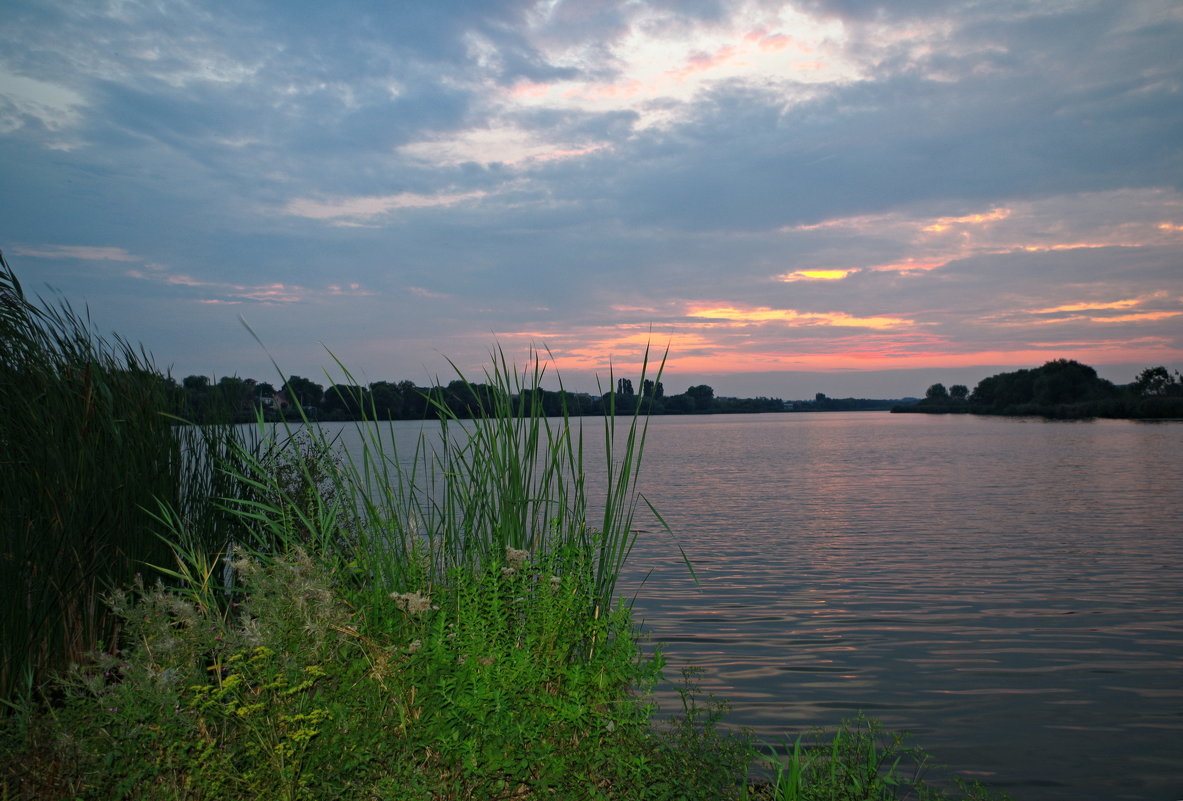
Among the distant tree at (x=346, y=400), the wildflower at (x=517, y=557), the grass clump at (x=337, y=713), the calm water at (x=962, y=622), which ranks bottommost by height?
the calm water at (x=962, y=622)

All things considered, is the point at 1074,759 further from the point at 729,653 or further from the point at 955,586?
the point at 955,586

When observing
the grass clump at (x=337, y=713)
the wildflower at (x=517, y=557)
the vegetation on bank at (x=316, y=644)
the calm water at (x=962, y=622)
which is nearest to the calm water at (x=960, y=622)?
the calm water at (x=962, y=622)

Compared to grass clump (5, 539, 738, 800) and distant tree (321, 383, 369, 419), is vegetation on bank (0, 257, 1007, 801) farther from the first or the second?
distant tree (321, 383, 369, 419)

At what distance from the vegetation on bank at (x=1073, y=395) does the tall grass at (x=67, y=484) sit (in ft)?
349

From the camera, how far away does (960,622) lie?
9688 millimetres

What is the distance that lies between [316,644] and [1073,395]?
131 metres

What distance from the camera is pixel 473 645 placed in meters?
3.85

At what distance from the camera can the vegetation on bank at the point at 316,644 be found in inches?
129

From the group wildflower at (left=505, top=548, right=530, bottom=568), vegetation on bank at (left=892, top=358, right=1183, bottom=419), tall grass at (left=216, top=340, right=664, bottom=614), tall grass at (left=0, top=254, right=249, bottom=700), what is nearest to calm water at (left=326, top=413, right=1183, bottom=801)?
tall grass at (left=216, top=340, right=664, bottom=614)

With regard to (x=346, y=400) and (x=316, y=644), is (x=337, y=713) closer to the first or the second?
(x=316, y=644)

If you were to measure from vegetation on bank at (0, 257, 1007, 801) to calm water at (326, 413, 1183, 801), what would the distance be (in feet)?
2.91

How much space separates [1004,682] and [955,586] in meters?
4.40

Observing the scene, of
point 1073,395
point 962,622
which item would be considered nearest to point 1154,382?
point 1073,395

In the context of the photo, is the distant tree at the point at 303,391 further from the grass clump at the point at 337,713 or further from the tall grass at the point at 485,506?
the grass clump at the point at 337,713
